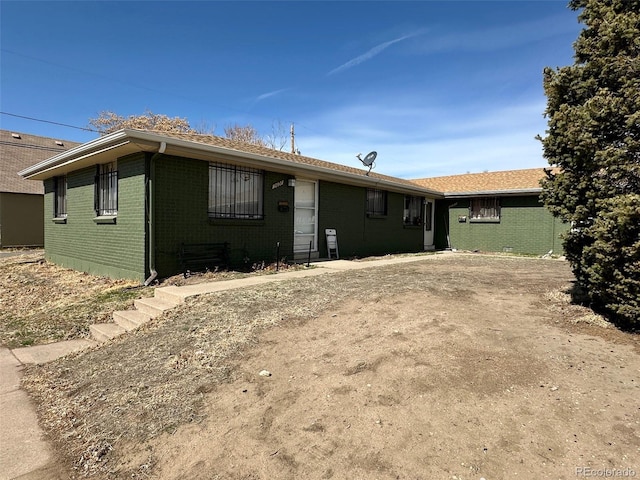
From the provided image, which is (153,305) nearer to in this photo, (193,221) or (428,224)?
(193,221)

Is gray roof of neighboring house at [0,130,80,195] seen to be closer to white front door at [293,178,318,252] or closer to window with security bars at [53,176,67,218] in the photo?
window with security bars at [53,176,67,218]

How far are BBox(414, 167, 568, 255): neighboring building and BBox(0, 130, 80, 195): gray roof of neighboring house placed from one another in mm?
20305

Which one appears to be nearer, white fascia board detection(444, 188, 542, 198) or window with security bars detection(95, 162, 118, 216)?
window with security bars detection(95, 162, 118, 216)

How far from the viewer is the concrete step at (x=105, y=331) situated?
18.5 ft

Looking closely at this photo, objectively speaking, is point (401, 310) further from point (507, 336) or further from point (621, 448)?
point (621, 448)

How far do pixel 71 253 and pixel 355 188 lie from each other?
28.8 ft

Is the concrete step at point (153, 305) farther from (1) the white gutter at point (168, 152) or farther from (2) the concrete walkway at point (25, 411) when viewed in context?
(1) the white gutter at point (168, 152)

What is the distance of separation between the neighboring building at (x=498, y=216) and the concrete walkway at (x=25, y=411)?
1234 centimetres

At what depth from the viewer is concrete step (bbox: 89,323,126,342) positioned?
222 inches

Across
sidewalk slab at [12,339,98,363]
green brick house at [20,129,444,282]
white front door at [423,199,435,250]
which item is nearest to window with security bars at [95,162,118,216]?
green brick house at [20,129,444,282]

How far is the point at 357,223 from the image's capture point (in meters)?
12.9

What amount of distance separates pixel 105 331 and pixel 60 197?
840 cm

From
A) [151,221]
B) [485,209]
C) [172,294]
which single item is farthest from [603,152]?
[485,209]

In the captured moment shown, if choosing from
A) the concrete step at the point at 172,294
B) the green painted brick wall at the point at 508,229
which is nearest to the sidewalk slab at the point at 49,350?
the concrete step at the point at 172,294
